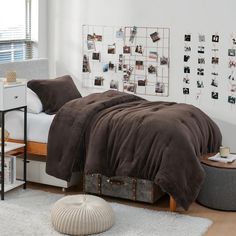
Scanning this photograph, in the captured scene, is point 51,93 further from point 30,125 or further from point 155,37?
point 155,37

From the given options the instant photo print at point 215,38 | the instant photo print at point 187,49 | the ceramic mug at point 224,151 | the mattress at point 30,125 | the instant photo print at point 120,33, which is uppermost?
the instant photo print at point 120,33

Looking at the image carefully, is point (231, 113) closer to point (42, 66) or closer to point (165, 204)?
point (165, 204)

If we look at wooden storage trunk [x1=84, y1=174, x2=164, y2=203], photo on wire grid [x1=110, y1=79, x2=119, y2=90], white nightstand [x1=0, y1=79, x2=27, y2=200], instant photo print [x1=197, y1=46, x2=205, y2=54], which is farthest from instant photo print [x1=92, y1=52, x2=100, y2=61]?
wooden storage trunk [x1=84, y1=174, x2=164, y2=203]

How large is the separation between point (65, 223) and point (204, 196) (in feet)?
3.99

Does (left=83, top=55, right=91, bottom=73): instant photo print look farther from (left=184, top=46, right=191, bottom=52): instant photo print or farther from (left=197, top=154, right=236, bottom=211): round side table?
(left=197, top=154, right=236, bottom=211): round side table

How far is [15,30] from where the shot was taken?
596cm

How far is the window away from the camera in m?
5.74

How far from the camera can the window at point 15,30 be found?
5742 millimetres

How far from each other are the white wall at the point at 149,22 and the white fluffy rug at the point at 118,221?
71.7 inches

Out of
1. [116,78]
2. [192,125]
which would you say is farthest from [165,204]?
[116,78]

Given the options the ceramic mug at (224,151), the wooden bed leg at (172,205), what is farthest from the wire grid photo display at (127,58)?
the wooden bed leg at (172,205)

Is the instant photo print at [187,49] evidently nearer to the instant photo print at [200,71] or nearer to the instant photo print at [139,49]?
the instant photo print at [200,71]

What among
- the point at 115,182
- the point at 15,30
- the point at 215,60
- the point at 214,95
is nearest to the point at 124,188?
the point at 115,182

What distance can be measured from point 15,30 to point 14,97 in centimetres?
181
